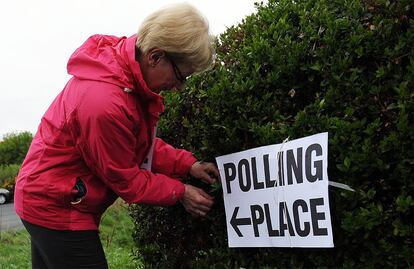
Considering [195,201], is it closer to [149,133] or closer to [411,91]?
[149,133]

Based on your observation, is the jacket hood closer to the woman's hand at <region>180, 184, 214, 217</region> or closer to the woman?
the woman

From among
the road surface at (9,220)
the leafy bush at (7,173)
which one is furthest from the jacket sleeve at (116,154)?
the leafy bush at (7,173)

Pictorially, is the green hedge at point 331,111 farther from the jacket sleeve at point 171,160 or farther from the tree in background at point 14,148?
the tree in background at point 14,148

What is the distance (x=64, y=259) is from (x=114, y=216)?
6.02m

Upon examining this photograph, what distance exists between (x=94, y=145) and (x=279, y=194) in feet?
2.59

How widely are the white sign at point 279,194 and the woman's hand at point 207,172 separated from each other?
7 cm

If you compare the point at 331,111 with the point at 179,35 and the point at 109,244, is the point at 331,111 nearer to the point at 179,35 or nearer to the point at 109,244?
the point at 179,35

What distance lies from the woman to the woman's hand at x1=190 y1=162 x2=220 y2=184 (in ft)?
0.29

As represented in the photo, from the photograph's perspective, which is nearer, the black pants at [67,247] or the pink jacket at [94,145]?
the pink jacket at [94,145]

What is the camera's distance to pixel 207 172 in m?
2.63

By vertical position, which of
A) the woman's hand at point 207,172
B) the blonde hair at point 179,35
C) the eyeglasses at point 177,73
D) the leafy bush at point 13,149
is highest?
the leafy bush at point 13,149

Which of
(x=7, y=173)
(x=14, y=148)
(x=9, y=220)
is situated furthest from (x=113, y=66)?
(x=14, y=148)

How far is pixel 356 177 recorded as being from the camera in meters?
2.03

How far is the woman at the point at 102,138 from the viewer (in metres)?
2.23
